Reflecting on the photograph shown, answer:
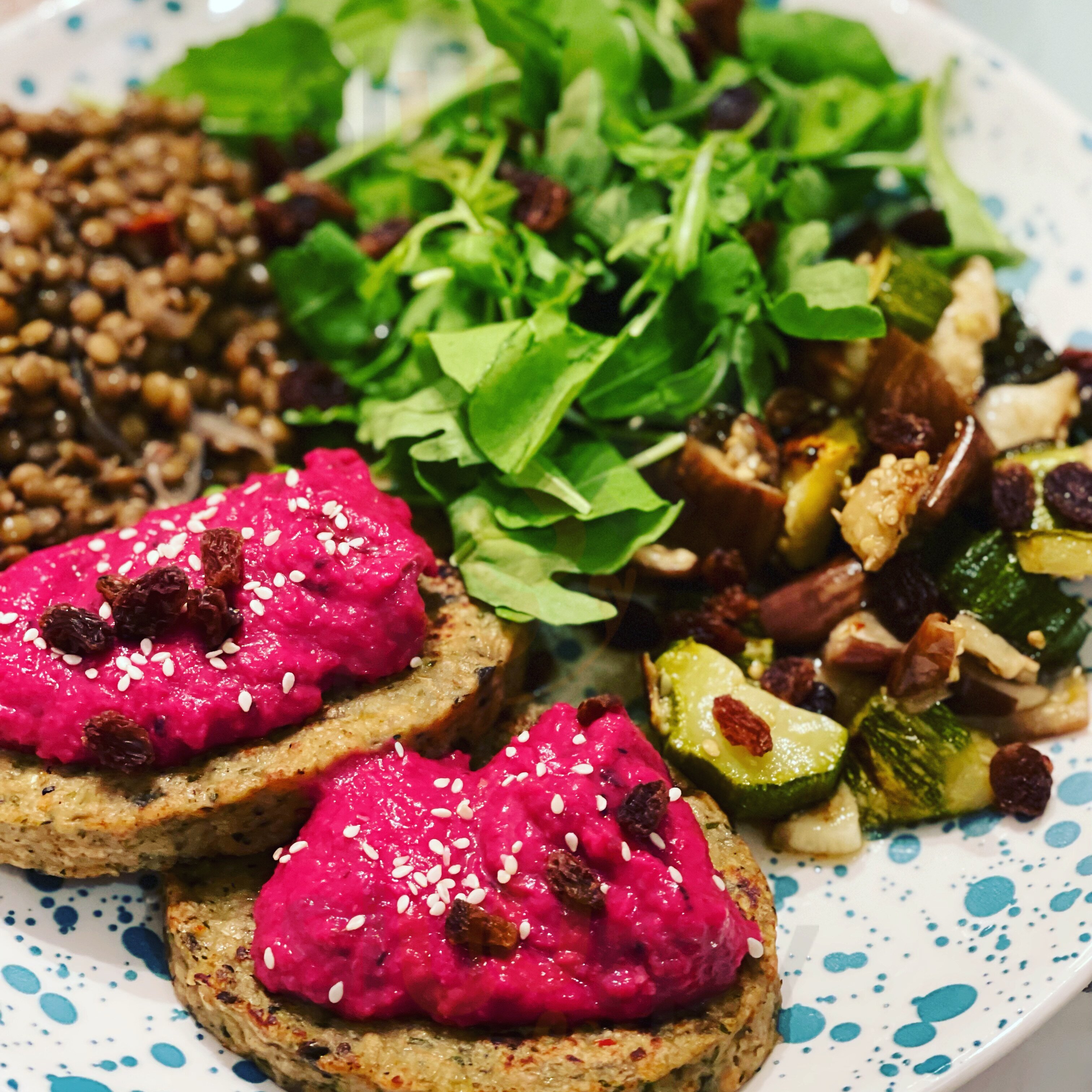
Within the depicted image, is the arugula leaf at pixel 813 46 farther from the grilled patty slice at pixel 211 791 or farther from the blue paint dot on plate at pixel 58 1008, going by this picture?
the blue paint dot on plate at pixel 58 1008

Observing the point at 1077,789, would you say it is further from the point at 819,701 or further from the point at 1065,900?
the point at 819,701

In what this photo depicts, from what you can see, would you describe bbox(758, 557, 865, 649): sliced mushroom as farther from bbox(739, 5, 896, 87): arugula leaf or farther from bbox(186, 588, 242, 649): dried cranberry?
bbox(739, 5, 896, 87): arugula leaf

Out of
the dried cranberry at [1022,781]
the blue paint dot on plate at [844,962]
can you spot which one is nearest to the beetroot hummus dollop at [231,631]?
the blue paint dot on plate at [844,962]

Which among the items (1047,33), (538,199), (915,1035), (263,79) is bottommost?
(915,1035)

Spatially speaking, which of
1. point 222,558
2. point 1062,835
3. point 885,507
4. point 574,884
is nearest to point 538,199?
point 885,507

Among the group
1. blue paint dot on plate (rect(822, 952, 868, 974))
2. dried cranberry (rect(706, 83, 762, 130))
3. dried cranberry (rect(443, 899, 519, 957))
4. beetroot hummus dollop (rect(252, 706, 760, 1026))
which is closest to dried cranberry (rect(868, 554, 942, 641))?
blue paint dot on plate (rect(822, 952, 868, 974))

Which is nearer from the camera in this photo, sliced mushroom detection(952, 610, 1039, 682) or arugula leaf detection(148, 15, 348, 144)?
sliced mushroom detection(952, 610, 1039, 682)
